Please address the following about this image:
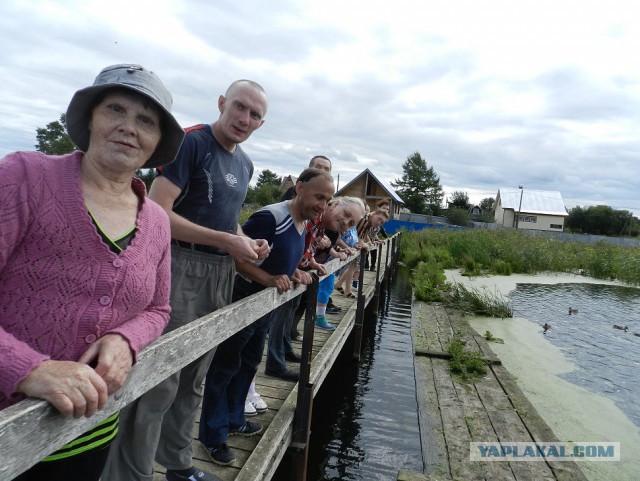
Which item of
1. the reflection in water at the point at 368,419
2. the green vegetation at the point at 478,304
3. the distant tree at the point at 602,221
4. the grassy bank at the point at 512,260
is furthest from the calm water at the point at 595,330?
the distant tree at the point at 602,221

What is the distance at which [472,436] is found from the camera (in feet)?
14.0

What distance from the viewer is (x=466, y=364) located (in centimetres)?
612

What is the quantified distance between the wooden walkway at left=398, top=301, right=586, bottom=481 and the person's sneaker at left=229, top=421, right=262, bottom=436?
1.25m

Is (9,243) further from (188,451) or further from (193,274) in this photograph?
(188,451)

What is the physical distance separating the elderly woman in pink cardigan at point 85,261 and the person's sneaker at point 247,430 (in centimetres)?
168

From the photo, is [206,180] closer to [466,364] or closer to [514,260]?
[466,364]

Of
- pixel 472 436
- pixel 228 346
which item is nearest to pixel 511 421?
pixel 472 436

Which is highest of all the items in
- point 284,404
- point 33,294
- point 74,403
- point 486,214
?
point 486,214

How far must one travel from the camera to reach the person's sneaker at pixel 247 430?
9.84ft

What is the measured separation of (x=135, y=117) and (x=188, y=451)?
69.1 inches

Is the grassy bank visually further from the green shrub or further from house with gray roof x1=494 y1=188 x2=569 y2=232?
house with gray roof x1=494 y1=188 x2=569 y2=232

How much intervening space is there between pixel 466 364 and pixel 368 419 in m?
1.64

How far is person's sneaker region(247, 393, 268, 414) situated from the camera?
340cm

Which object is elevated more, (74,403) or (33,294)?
(33,294)
